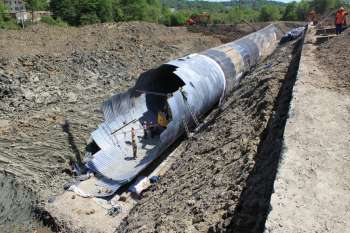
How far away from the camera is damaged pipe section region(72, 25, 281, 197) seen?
13273mm

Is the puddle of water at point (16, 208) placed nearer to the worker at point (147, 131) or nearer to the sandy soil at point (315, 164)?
the worker at point (147, 131)

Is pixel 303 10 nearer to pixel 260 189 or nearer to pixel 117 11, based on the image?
pixel 117 11

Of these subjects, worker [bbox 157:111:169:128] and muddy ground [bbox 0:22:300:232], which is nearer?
muddy ground [bbox 0:22:300:232]

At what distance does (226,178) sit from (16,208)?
6.49m

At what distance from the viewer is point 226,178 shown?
849 cm

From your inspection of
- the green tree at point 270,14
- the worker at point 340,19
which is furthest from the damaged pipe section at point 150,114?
the green tree at point 270,14

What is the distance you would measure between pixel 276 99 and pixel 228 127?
189 centimetres

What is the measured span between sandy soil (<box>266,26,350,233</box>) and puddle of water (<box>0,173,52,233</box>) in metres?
7.27

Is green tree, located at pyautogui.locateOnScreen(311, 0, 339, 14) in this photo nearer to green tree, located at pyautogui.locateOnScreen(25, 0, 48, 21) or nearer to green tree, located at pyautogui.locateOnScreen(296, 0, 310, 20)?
green tree, located at pyautogui.locateOnScreen(296, 0, 310, 20)

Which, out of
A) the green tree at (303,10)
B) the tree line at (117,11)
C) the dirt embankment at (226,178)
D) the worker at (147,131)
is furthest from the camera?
the green tree at (303,10)

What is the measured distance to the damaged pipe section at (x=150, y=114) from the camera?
13273mm

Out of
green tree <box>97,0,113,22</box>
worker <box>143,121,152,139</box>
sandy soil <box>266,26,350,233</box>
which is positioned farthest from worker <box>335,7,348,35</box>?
green tree <box>97,0,113,22</box>

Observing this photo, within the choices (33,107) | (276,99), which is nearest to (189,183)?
(276,99)

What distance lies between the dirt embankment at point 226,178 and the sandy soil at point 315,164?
1.33 feet
